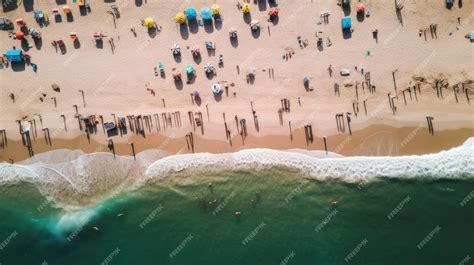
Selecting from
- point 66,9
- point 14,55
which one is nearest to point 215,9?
point 66,9

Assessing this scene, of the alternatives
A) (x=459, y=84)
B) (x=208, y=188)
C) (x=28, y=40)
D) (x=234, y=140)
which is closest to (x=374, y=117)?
(x=459, y=84)

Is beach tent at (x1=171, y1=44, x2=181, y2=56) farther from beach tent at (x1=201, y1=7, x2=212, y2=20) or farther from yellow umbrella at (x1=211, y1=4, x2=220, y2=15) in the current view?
yellow umbrella at (x1=211, y1=4, x2=220, y2=15)

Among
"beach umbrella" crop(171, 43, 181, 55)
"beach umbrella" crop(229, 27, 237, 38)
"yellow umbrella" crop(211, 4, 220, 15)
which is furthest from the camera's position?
"beach umbrella" crop(171, 43, 181, 55)

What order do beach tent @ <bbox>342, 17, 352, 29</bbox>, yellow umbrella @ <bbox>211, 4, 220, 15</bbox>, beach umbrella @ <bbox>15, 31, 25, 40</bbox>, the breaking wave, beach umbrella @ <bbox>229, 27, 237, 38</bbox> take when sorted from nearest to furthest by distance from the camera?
the breaking wave, beach tent @ <bbox>342, 17, 352, 29</bbox>, yellow umbrella @ <bbox>211, 4, 220, 15</bbox>, beach umbrella @ <bbox>229, 27, 237, 38</bbox>, beach umbrella @ <bbox>15, 31, 25, 40</bbox>

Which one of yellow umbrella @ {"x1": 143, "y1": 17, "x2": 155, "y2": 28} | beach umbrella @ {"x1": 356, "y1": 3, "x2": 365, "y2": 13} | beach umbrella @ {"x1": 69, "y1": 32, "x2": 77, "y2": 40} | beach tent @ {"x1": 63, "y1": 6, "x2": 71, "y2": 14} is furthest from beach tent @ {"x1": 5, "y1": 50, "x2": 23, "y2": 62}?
beach umbrella @ {"x1": 356, "y1": 3, "x2": 365, "y2": 13}

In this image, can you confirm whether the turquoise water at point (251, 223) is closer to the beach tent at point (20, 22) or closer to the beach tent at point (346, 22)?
the beach tent at point (346, 22)

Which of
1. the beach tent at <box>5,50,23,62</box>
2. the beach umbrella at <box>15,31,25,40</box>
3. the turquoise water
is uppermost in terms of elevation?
the beach umbrella at <box>15,31,25,40</box>
